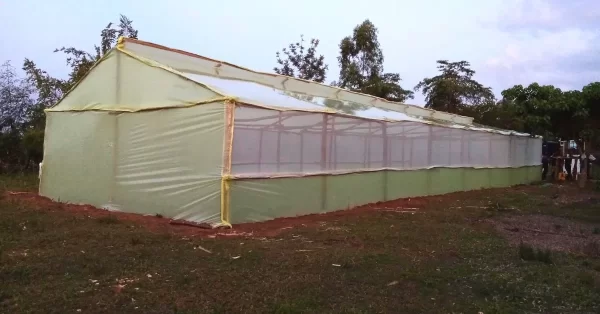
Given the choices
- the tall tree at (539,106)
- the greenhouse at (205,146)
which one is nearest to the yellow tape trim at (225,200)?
the greenhouse at (205,146)

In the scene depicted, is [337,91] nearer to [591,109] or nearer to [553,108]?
[553,108]

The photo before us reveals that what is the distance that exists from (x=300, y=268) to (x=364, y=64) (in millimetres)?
25666

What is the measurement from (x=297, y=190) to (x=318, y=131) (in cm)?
143

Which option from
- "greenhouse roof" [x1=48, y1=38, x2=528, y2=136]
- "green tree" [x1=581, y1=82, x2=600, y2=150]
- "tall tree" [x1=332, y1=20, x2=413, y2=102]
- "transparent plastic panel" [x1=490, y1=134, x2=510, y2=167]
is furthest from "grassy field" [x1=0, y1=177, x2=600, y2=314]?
"tall tree" [x1=332, y1=20, x2=413, y2=102]

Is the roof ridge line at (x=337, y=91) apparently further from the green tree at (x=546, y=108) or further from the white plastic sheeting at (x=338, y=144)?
the white plastic sheeting at (x=338, y=144)

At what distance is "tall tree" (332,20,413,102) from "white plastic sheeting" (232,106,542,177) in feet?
37.7

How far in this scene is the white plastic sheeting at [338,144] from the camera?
1009 centimetres

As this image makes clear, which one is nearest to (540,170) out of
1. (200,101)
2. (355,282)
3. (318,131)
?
(318,131)

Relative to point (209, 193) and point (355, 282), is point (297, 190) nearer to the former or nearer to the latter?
point (209, 193)

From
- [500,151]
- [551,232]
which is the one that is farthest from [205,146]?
[500,151]

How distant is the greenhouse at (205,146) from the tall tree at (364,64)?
51.0 feet

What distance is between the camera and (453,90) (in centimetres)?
3209

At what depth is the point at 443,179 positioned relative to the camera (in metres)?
17.1

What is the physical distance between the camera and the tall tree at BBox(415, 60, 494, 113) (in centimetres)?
3231
